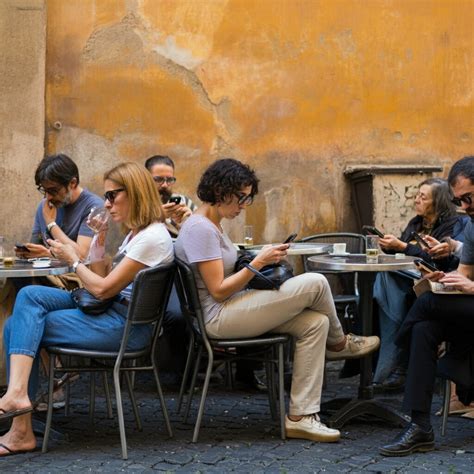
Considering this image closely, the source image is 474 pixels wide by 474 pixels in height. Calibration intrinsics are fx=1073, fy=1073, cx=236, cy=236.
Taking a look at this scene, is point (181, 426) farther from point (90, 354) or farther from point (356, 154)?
point (356, 154)

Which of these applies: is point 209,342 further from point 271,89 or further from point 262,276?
point 271,89

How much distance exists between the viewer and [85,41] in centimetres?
809


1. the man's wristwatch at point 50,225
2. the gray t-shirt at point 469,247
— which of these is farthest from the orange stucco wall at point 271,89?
the gray t-shirt at point 469,247

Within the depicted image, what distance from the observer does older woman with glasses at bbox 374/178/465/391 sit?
6.71 meters

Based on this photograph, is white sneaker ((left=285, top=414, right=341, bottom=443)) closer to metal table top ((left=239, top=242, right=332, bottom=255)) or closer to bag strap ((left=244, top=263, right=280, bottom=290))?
bag strap ((left=244, top=263, right=280, bottom=290))

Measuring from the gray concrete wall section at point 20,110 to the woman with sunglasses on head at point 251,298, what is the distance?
2502 millimetres

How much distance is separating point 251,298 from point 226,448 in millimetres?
754

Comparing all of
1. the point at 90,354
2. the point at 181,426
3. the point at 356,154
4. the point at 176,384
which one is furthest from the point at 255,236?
the point at 90,354

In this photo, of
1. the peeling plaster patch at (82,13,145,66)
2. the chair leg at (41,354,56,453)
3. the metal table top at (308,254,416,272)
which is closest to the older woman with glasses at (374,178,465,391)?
the metal table top at (308,254,416,272)

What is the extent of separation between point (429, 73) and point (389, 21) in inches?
21.7

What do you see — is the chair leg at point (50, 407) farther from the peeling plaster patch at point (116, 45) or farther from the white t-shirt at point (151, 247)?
the peeling plaster patch at point (116, 45)

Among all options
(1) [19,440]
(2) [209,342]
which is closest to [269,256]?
(2) [209,342]

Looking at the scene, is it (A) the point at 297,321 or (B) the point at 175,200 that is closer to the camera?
(A) the point at 297,321

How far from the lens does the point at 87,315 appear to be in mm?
5270
